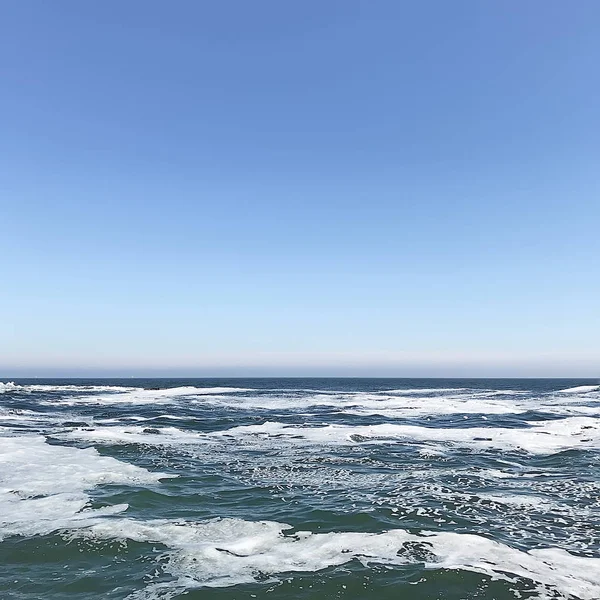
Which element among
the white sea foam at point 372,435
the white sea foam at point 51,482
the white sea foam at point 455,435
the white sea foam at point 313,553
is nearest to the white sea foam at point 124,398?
the white sea foam at point 372,435

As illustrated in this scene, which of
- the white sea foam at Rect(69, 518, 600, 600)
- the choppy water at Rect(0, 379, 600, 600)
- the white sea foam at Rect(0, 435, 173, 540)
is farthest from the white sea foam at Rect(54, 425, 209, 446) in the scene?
the white sea foam at Rect(69, 518, 600, 600)

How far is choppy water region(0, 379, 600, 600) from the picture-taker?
948 cm

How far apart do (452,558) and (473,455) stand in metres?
14.1

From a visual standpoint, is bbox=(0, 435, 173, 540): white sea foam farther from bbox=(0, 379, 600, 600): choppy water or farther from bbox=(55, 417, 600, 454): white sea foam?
bbox=(55, 417, 600, 454): white sea foam

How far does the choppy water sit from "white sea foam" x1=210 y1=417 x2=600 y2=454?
40 centimetres

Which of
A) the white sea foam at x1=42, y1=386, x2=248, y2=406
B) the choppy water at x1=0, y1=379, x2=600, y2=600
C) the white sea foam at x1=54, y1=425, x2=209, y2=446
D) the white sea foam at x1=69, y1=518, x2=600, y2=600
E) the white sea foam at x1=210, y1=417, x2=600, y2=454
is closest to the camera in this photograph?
the choppy water at x1=0, y1=379, x2=600, y2=600

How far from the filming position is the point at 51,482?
679 inches

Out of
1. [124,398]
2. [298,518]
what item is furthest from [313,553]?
[124,398]

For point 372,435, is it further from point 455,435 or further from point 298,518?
point 298,518

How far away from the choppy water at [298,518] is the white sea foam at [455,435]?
1.33 feet

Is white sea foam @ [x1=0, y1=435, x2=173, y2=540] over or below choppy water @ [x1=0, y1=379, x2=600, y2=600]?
over

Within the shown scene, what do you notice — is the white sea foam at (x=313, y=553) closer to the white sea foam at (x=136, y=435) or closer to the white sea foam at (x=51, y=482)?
the white sea foam at (x=51, y=482)

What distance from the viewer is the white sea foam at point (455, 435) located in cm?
2689

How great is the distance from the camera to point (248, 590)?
361 inches
